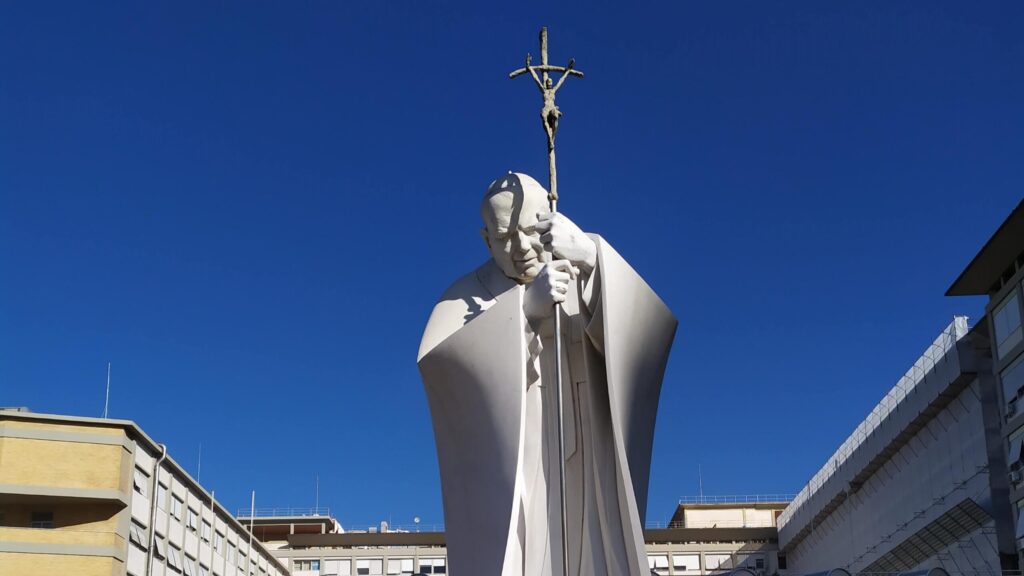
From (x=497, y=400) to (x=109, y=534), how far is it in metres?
31.7

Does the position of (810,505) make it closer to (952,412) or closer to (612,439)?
(952,412)

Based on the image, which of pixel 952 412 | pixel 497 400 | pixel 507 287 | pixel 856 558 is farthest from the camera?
pixel 856 558

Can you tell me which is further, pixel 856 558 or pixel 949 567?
pixel 856 558

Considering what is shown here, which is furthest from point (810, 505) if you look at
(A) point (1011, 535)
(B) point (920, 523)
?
(A) point (1011, 535)

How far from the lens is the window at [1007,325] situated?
38.8 m

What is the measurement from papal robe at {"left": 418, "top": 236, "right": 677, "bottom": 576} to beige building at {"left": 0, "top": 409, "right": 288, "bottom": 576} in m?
30.3

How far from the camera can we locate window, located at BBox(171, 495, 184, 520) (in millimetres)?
46219

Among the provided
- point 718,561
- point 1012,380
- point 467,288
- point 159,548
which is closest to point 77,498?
point 159,548

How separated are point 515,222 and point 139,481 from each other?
32.9 meters

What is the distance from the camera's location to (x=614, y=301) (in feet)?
41.2

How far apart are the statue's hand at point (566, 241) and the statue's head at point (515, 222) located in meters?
0.69

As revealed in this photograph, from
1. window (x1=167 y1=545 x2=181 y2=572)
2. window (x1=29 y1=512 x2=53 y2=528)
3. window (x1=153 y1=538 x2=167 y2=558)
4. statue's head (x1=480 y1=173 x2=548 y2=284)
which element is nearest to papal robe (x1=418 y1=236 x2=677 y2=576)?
statue's head (x1=480 y1=173 x2=548 y2=284)

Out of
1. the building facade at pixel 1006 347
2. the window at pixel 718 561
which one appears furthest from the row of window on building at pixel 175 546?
the window at pixel 718 561

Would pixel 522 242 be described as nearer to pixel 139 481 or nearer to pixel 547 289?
pixel 547 289
